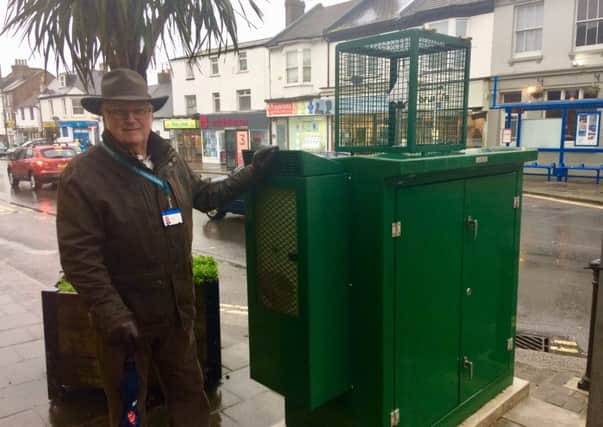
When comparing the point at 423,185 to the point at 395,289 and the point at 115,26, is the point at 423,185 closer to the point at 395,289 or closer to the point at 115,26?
the point at 395,289

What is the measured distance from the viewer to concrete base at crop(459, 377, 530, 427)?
11.3 feet

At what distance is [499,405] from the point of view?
3.62m

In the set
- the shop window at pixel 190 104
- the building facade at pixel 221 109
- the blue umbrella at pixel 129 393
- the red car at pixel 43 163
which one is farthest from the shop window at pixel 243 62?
the blue umbrella at pixel 129 393

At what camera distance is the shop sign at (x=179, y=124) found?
3256 centimetres

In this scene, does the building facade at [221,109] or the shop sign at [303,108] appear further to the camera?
the building facade at [221,109]

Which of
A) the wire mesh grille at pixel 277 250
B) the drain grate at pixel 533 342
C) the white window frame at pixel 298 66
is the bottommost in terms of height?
the drain grate at pixel 533 342

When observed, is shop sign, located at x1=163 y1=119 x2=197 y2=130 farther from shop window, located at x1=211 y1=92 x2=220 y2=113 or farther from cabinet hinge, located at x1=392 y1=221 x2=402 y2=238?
cabinet hinge, located at x1=392 y1=221 x2=402 y2=238

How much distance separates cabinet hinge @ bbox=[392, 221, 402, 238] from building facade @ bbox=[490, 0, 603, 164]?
679 inches

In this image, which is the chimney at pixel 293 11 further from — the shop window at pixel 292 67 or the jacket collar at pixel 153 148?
the jacket collar at pixel 153 148

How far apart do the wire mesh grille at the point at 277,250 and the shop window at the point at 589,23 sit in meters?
19.7

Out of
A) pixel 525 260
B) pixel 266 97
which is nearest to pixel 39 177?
pixel 266 97

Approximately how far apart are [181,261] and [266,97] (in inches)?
1075

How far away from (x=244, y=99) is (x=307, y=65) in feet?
16.5

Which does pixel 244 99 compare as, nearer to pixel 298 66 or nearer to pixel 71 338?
pixel 298 66
